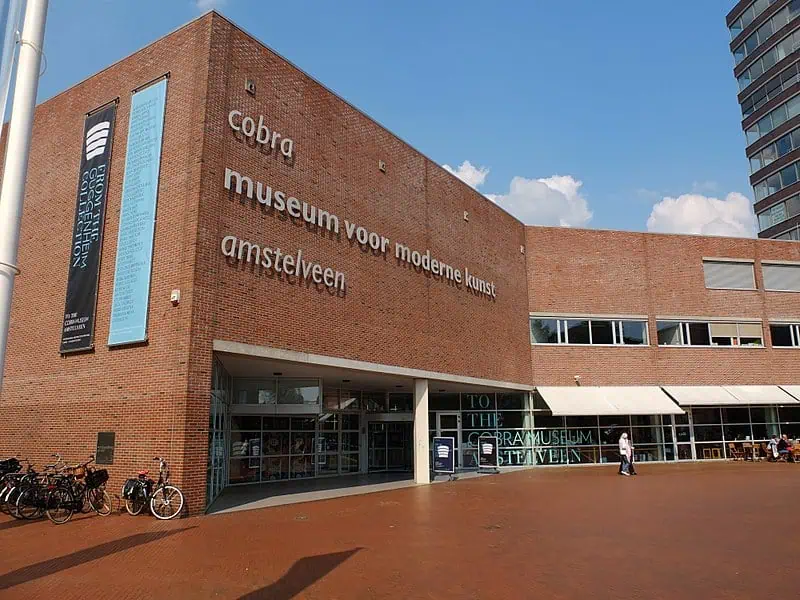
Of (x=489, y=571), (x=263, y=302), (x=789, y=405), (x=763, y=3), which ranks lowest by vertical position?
(x=489, y=571)

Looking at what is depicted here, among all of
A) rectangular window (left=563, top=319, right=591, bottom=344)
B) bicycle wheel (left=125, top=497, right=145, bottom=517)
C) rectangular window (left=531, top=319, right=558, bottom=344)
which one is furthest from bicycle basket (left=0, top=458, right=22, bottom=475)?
rectangular window (left=563, top=319, right=591, bottom=344)

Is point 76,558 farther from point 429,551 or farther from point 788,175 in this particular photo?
point 788,175

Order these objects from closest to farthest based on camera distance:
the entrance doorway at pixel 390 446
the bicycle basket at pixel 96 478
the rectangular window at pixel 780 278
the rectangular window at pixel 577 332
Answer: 1. the bicycle basket at pixel 96 478
2. the entrance doorway at pixel 390 446
3. the rectangular window at pixel 577 332
4. the rectangular window at pixel 780 278

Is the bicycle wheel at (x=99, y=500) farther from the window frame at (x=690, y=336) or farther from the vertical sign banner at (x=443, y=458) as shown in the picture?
the window frame at (x=690, y=336)

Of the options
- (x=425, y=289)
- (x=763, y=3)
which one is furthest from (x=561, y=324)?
(x=763, y=3)

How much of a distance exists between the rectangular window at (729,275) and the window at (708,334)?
179 cm

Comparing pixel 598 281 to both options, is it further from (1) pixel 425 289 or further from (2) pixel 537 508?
(2) pixel 537 508

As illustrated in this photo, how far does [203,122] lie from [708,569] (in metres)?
12.2

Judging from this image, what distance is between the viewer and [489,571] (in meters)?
8.20

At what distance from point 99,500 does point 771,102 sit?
206ft

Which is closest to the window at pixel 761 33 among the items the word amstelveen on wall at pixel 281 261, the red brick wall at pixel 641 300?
the red brick wall at pixel 641 300

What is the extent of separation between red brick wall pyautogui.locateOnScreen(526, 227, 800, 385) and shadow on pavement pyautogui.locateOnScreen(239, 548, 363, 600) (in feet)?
63.7

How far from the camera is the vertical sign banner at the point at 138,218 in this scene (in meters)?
13.8

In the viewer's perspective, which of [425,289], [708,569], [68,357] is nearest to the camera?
[708,569]
